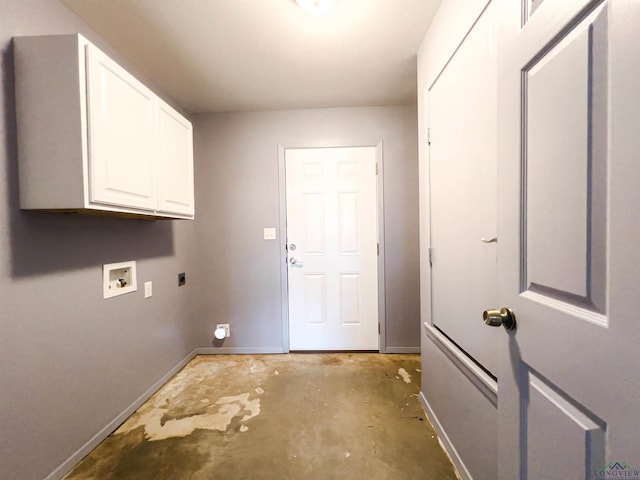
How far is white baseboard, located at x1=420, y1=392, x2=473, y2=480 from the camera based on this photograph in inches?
47.9

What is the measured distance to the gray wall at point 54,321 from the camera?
1.10 m

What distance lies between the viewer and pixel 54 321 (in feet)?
4.17

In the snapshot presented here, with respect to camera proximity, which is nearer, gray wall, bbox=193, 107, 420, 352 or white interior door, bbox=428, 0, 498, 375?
white interior door, bbox=428, 0, 498, 375

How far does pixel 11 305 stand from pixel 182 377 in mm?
1388

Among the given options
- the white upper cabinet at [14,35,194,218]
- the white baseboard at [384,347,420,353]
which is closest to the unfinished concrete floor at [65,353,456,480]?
the white baseboard at [384,347,420,353]

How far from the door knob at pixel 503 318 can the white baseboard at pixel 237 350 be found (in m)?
2.19

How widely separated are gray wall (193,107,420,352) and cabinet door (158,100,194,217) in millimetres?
649

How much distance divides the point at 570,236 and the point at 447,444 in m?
1.39

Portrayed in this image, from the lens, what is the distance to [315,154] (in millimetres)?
2504

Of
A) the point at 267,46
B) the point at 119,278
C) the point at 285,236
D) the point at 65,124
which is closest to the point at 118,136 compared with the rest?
the point at 65,124

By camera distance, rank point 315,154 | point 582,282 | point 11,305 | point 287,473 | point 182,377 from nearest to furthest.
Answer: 1. point 582,282
2. point 11,305
3. point 287,473
4. point 182,377
5. point 315,154

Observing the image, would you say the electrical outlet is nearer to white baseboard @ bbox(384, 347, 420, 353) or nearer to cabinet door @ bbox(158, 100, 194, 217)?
cabinet door @ bbox(158, 100, 194, 217)

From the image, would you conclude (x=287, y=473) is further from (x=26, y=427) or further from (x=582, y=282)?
(x=582, y=282)

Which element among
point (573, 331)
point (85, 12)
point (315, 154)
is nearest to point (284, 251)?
point (315, 154)
